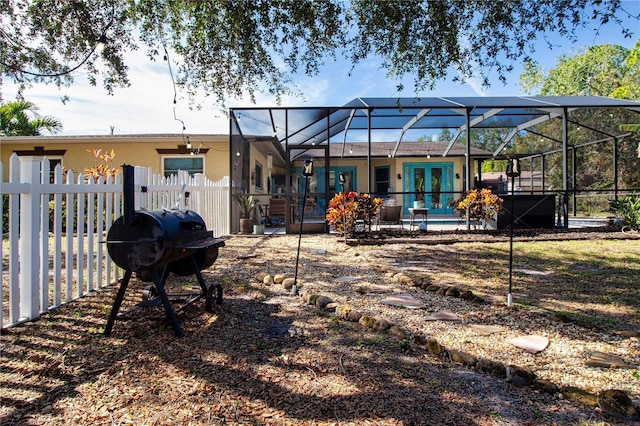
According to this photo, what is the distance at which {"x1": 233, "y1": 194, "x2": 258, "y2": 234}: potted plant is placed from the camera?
32.7 ft

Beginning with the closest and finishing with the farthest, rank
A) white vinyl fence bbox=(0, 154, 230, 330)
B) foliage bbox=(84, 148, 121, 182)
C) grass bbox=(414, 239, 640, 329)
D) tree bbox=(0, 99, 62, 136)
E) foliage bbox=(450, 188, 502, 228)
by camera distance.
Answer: white vinyl fence bbox=(0, 154, 230, 330) → grass bbox=(414, 239, 640, 329) → foliage bbox=(450, 188, 502, 228) → foliage bbox=(84, 148, 121, 182) → tree bbox=(0, 99, 62, 136)

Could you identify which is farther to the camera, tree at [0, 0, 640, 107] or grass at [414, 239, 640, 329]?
tree at [0, 0, 640, 107]

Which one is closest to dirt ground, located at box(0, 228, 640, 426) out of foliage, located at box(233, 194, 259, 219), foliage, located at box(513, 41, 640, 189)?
foliage, located at box(233, 194, 259, 219)

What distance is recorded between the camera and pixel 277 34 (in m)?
5.90

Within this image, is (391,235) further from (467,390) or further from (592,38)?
(467,390)

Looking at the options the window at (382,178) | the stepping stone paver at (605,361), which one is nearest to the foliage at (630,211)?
the stepping stone paver at (605,361)

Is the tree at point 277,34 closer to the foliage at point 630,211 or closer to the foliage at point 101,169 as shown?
the foliage at point 101,169

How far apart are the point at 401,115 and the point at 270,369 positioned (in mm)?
9770

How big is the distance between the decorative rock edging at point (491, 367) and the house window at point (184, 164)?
10.4m

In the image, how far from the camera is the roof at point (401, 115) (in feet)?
32.6

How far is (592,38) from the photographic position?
5164 millimetres

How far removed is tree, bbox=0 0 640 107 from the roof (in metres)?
3.23

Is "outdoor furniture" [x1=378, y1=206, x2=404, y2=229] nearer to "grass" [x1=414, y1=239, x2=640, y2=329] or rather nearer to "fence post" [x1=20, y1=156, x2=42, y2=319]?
"grass" [x1=414, y1=239, x2=640, y2=329]

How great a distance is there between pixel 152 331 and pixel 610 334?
3.35 metres
